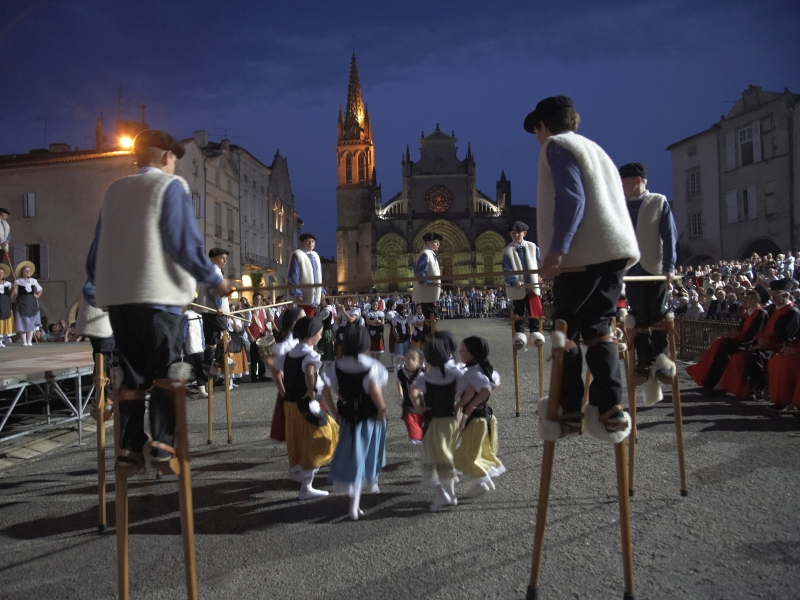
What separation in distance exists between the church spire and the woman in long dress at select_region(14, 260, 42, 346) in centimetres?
5802

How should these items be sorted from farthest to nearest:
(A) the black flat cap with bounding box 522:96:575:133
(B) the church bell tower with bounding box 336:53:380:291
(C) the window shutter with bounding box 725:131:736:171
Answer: (B) the church bell tower with bounding box 336:53:380:291 → (C) the window shutter with bounding box 725:131:736:171 → (A) the black flat cap with bounding box 522:96:575:133

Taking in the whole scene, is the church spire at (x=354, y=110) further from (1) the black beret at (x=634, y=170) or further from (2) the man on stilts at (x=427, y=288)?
(1) the black beret at (x=634, y=170)

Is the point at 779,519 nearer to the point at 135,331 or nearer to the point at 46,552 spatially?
the point at 135,331

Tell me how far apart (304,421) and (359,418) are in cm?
75

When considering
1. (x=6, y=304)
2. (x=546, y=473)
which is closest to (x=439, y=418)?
(x=546, y=473)

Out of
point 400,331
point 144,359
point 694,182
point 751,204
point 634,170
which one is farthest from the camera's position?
point 694,182

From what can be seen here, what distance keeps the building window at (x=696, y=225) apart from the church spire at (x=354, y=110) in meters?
41.7

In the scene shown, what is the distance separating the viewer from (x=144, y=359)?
337cm

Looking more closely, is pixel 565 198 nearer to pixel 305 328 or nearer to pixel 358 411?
pixel 358 411

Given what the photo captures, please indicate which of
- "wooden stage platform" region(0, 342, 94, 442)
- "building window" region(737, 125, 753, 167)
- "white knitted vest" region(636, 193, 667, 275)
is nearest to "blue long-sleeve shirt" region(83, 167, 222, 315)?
"white knitted vest" region(636, 193, 667, 275)

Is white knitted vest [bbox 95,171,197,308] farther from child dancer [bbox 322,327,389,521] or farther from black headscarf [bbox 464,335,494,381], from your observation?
black headscarf [bbox 464,335,494,381]

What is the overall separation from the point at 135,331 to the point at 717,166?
135ft

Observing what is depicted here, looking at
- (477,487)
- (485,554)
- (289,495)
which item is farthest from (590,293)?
(289,495)

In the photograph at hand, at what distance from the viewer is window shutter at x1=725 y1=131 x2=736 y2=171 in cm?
3578
